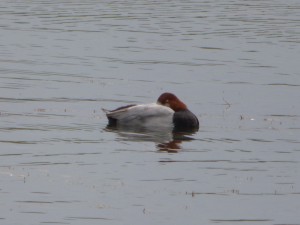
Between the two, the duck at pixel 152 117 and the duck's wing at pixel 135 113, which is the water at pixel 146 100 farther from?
the duck's wing at pixel 135 113

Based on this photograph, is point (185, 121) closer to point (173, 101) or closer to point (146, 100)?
point (173, 101)

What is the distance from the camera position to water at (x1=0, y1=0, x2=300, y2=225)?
50.4ft

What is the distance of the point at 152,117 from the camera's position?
2228 cm

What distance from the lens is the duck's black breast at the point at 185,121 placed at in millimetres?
22062

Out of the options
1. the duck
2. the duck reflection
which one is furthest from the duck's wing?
the duck reflection

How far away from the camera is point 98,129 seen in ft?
70.8

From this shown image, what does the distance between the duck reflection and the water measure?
0.18 feet

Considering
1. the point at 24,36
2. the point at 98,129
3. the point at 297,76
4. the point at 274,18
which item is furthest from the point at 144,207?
the point at 274,18

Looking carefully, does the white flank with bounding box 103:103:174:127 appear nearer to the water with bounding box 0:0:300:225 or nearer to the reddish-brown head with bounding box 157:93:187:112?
the reddish-brown head with bounding box 157:93:187:112

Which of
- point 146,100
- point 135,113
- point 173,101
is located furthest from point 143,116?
point 146,100

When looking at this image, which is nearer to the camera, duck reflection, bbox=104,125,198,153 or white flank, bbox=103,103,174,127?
duck reflection, bbox=104,125,198,153

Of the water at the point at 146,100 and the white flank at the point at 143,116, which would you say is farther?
the white flank at the point at 143,116

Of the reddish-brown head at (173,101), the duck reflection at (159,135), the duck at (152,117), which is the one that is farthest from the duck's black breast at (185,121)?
the reddish-brown head at (173,101)

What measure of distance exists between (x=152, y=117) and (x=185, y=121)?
2.12 ft
